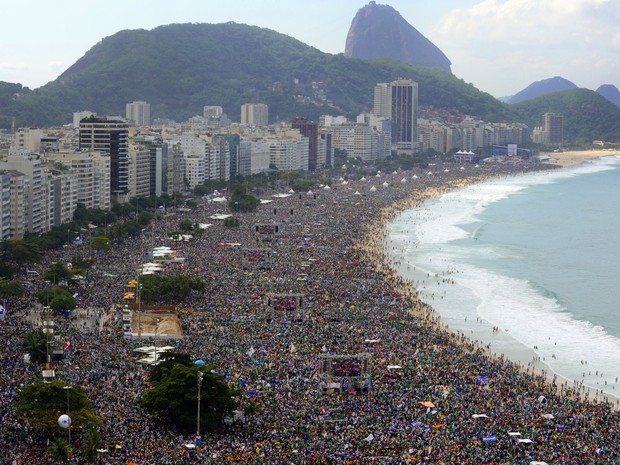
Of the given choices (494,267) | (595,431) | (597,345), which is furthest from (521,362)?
(494,267)

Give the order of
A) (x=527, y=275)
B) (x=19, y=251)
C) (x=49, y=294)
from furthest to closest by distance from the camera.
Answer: (x=527, y=275) < (x=19, y=251) < (x=49, y=294)

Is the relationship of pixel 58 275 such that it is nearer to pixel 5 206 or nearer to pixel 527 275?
pixel 5 206

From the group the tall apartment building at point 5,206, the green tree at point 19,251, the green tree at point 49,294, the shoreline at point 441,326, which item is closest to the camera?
the shoreline at point 441,326

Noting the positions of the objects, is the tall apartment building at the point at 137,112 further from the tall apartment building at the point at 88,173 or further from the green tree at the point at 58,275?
the green tree at the point at 58,275

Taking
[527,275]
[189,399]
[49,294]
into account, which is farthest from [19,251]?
[527,275]

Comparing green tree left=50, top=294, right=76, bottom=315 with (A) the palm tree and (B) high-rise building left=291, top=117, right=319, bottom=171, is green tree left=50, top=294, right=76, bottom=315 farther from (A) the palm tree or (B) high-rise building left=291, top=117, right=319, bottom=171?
(B) high-rise building left=291, top=117, right=319, bottom=171

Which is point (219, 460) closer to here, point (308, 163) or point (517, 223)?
point (517, 223)

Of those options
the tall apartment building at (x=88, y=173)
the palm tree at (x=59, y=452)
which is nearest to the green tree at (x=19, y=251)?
the tall apartment building at (x=88, y=173)
